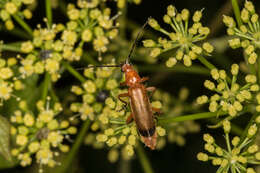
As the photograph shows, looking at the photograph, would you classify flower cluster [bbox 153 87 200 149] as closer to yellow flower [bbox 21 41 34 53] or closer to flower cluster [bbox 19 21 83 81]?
flower cluster [bbox 19 21 83 81]

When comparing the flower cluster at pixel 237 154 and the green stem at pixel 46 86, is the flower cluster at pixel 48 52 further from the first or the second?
the flower cluster at pixel 237 154

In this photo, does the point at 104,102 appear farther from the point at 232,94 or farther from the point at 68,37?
the point at 232,94

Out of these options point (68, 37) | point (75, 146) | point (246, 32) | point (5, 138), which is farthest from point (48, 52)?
point (246, 32)

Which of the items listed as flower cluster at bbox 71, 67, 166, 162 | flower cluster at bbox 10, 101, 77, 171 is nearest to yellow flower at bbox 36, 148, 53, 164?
flower cluster at bbox 10, 101, 77, 171

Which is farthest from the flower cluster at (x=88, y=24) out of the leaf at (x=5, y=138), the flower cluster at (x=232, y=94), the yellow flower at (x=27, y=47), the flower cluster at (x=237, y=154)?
the flower cluster at (x=237, y=154)

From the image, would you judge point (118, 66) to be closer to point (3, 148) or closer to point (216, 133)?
point (3, 148)

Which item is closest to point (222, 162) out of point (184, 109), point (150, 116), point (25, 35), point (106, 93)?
point (150, 116)
